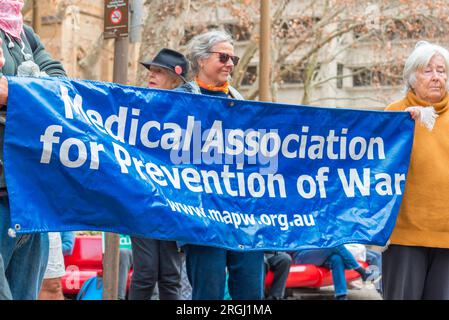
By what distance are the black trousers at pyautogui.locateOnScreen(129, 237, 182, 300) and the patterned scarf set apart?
2.55m

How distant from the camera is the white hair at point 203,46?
544 cm

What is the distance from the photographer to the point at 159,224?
479cm

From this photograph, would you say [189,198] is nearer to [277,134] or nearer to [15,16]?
[277,134]

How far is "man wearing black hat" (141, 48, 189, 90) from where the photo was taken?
670 centimetres

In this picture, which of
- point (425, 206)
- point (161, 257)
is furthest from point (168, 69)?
point (425, 206)

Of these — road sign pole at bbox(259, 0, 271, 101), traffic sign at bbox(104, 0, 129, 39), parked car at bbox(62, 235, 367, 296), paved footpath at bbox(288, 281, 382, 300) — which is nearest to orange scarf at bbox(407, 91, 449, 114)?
traffic sign at bbox(104, 0, 129, 39)

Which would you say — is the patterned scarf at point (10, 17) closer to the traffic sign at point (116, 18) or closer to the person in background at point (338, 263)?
the traffic sign at point (116, 18)

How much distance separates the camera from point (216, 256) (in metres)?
5.14

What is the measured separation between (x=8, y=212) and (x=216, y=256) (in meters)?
1.36

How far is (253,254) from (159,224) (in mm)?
729

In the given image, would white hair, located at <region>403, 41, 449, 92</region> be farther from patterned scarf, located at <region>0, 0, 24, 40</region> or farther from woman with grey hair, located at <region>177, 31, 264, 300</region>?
patterned scarf, located at <region>0, 0, 24, 40</region>

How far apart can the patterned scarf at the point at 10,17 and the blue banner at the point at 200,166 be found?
10.0 inches
